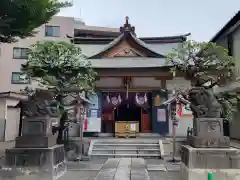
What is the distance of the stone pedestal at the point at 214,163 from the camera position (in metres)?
7.53

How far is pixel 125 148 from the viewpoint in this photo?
574 inches

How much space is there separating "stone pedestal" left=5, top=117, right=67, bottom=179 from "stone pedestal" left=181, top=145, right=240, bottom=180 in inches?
177

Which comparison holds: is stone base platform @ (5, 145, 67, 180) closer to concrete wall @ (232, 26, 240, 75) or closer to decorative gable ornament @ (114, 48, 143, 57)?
decorative gable ornament @ (114, 48, 143, 57)

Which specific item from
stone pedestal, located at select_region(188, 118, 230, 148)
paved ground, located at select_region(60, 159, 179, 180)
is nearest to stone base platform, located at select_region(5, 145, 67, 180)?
paved ground, located at select_region(60, 159, 179, 180)

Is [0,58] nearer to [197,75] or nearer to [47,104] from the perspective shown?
[47,104]

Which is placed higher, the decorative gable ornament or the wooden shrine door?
the decorative gable ornament

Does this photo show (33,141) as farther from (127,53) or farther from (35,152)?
(127,53)

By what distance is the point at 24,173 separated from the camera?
7.76 meters

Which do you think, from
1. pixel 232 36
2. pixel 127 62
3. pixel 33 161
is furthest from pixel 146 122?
pixel 33 161

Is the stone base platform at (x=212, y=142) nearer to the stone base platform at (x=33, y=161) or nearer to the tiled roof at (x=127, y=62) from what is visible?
the stone base platform at (x=33, y=161)

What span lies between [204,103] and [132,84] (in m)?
11.1

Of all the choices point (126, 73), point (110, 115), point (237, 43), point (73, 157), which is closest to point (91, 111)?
point (110, 115)

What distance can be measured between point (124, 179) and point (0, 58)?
25406 millimetres

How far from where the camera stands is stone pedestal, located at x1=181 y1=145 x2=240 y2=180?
24.7 feet
